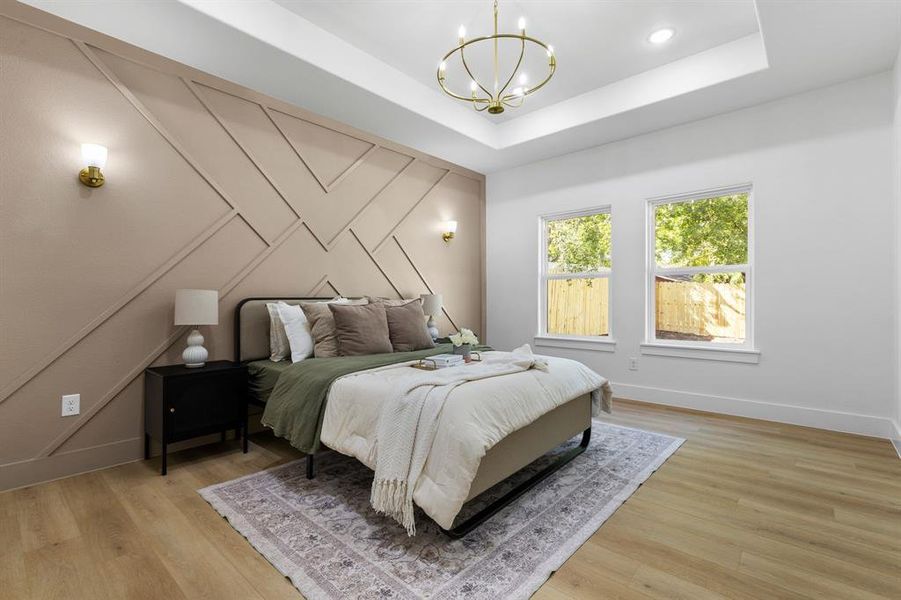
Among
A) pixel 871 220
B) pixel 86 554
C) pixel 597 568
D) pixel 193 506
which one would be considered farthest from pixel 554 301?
pixel 86 554

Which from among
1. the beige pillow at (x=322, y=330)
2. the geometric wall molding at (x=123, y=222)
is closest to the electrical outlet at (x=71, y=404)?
the geometric wall molding at (x=123, y=222)

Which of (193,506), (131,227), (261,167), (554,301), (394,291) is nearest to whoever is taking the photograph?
(193,506)

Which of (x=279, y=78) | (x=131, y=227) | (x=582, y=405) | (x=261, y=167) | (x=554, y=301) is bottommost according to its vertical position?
(x=582, y=405)

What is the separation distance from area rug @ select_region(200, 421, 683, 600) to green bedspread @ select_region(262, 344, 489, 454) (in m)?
0.28

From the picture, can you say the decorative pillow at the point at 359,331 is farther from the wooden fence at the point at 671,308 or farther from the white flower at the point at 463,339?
the wooden fence at the point at 671,308

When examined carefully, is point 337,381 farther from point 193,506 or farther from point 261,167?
point 261,167

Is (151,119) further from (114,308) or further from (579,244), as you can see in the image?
(579,244)

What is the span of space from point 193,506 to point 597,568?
6.43ft

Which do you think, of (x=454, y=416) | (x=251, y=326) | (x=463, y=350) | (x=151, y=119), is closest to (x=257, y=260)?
(x=251, y=326)

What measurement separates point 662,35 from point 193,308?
383cm

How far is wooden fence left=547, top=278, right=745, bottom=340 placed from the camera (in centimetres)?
399

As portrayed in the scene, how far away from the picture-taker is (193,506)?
223 cm

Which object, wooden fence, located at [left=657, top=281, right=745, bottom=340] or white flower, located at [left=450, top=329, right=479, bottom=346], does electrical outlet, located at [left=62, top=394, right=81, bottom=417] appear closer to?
white flower, located at [left=450, top=329, right=479, bottom=346]

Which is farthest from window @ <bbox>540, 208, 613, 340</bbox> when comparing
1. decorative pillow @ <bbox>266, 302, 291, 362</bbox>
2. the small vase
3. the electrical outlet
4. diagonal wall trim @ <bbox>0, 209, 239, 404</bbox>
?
the electrical outlet
